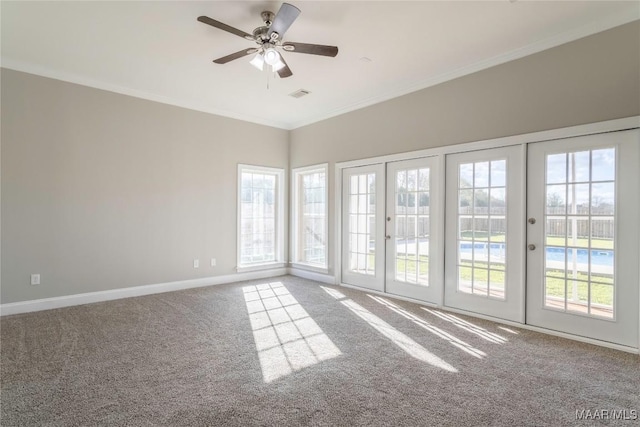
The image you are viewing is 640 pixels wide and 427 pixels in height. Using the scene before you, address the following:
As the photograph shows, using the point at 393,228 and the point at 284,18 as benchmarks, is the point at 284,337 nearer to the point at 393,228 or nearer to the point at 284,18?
the point at 393,228

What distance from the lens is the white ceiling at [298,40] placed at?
281 cm

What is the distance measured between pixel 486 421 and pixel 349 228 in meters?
3.62

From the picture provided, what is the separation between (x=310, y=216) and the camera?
20.3 ft

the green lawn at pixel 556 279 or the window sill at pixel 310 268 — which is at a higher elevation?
the green lawn at pixel 556 279

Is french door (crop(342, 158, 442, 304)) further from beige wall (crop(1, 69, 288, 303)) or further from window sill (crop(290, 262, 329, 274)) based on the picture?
beige wall (crop(1, 69, 288, 303))

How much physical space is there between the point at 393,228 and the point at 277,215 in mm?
2514

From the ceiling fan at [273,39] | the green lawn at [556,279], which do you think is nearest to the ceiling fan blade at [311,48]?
the ceiling fan at [273,39]

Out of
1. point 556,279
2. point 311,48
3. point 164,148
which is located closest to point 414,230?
point 556,279

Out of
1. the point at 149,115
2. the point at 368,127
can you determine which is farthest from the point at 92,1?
the point at 368,127

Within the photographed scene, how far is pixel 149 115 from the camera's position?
4.80 meters

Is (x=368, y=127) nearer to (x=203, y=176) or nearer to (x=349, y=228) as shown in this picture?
(x=349, y=228)

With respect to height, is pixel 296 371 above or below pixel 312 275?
below

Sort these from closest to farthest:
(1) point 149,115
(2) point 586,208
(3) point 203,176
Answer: (2) point 586,208 < (1) point 149,115 < (3) point 203,176

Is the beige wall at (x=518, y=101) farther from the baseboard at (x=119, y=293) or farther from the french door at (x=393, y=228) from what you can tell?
the baseboard at (x=119, y=293)
